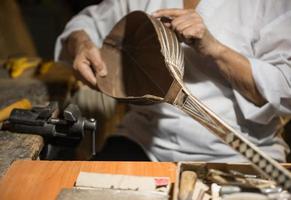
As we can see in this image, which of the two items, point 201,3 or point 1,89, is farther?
point 1,89

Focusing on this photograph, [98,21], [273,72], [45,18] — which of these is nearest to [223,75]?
[273,72]

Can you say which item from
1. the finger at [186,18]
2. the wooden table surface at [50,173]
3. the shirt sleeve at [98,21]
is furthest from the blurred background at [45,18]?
the wooden table surface at [50,173]

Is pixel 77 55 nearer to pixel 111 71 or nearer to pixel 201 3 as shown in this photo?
pixel 111 71

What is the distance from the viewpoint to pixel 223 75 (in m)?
0.94

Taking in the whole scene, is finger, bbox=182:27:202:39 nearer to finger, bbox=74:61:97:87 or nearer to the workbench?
finger, bbox=74:61:97:87

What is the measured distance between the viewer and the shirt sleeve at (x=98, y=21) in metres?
1.15

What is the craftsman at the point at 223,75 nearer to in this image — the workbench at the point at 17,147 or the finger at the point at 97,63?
the finger at the point at 97,63

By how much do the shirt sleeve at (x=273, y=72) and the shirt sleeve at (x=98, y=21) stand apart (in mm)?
419

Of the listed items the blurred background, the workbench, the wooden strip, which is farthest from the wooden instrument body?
the blurred background

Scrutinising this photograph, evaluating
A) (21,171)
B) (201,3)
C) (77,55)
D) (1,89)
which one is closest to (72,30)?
(77,55)

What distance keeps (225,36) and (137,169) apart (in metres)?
0.39

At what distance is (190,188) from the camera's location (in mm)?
659

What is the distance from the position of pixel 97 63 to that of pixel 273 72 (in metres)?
0.41

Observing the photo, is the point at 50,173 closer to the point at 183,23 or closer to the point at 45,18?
the point at 183,23
